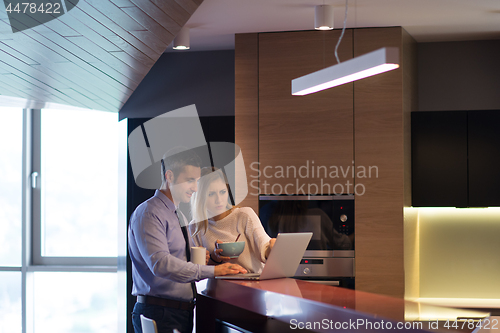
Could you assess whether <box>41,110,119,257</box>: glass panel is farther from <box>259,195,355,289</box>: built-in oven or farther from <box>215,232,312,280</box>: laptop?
<box>215,232,312,280</box>: laptop

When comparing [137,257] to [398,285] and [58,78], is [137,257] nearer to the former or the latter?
[58,78]

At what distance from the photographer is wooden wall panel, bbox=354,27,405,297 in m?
3.46

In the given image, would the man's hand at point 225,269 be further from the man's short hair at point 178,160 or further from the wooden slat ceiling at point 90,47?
the wooden slat ceiling at point 90,47

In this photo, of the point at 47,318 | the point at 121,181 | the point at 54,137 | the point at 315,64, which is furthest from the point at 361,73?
the point at 47,318

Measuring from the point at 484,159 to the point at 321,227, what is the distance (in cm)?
132

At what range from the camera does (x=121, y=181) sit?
407 centimetres

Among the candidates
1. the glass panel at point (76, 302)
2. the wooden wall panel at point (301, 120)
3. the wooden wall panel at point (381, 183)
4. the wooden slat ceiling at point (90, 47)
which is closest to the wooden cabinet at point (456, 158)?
the wooden wall panel at point (381, 183)

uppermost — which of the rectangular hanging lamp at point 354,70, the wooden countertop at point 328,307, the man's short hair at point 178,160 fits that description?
the rectangular hanging lamp at point 354,70

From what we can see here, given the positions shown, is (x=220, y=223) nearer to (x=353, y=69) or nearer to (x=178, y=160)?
(x=178, y=160)

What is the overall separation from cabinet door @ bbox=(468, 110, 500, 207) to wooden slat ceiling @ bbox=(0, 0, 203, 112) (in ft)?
7.84

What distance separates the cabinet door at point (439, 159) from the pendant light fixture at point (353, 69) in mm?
1950

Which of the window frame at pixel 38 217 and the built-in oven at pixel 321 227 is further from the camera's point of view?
the window frame at pixel 38 217

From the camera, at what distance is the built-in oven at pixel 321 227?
3508 millimetres

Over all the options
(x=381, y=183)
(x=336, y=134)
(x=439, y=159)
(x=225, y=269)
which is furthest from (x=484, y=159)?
(x=225, y=269)
